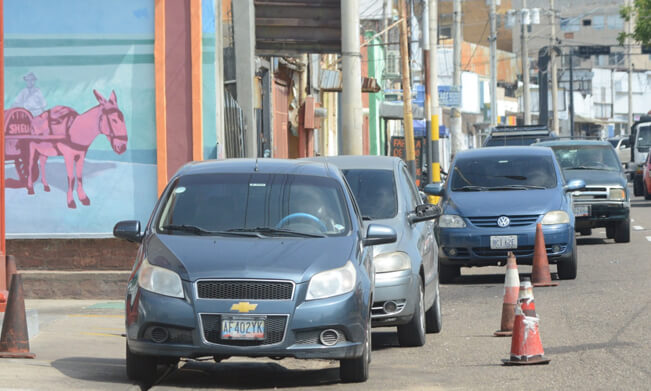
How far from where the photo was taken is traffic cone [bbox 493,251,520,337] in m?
11.5

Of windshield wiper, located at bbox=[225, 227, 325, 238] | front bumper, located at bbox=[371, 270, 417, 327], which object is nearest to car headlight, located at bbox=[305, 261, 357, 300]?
windshield wiper, located at bbox=[225, 227, 325, 238]

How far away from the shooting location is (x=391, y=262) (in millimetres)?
10641

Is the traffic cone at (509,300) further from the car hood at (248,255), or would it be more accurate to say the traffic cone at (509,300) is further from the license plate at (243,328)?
the license plate at (243,328)

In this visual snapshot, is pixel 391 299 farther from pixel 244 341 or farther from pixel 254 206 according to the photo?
pixel 244 341

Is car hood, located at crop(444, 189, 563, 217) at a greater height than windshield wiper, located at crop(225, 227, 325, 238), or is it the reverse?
windshield wiper, located at crop(225, 227, 325, 238)

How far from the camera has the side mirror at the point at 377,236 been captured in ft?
30.5

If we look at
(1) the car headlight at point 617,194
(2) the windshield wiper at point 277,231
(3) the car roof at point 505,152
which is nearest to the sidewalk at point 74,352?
(2) the windshield wiper at point 277,231

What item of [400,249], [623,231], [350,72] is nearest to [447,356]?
[400,249]

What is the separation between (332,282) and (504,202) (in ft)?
28.0

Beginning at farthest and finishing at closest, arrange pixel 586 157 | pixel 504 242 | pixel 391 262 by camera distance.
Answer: pixel 586 157 < pixel 504 242 < pixel 391 262

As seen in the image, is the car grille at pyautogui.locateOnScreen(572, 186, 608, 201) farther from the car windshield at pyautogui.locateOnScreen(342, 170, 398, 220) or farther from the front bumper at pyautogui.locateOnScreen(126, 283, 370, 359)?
the front bumper at pyautogui.locateOnScreen(126, 283, 370, 359)

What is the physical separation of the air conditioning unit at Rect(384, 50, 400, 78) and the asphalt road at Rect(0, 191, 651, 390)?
44581 millimetres

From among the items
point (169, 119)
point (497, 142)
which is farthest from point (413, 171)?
point (169, 119)

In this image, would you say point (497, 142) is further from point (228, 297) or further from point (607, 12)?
point (607, 12)
